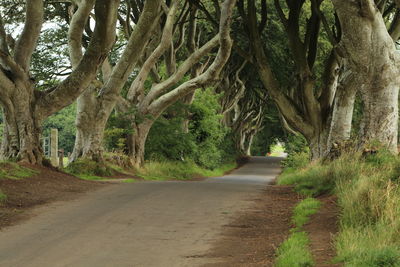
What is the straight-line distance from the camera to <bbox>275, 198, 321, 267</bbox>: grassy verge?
6.71 meters

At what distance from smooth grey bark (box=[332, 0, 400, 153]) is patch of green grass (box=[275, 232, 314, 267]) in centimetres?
588

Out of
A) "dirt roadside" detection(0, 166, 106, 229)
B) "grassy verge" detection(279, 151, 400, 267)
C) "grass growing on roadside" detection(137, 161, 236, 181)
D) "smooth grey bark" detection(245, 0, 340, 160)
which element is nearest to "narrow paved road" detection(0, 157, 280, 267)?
"dirt roadside" detection(0, 166, 106, 229)

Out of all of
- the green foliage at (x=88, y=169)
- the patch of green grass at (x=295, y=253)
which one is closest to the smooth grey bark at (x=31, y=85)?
the green foliage at (x=88, y=169)

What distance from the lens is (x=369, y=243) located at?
22.8ft

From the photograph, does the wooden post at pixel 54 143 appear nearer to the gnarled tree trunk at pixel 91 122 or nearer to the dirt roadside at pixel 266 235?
the gnarled tree trunk at pixel 91 122

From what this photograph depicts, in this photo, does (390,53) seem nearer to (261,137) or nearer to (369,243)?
(369,243)

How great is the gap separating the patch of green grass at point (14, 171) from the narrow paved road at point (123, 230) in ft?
7.28

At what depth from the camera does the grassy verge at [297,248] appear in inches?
264

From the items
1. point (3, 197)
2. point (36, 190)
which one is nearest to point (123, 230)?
point (3, 197)

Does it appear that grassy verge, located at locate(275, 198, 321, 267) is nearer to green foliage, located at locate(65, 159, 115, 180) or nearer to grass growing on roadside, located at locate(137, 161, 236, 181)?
green foliage, located at locate(65, 159, 115, 180)

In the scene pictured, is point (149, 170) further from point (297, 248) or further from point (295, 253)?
point (295, 253)

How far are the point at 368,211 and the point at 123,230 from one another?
3.78m

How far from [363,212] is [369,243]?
4.63 feet

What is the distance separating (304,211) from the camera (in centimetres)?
1044
